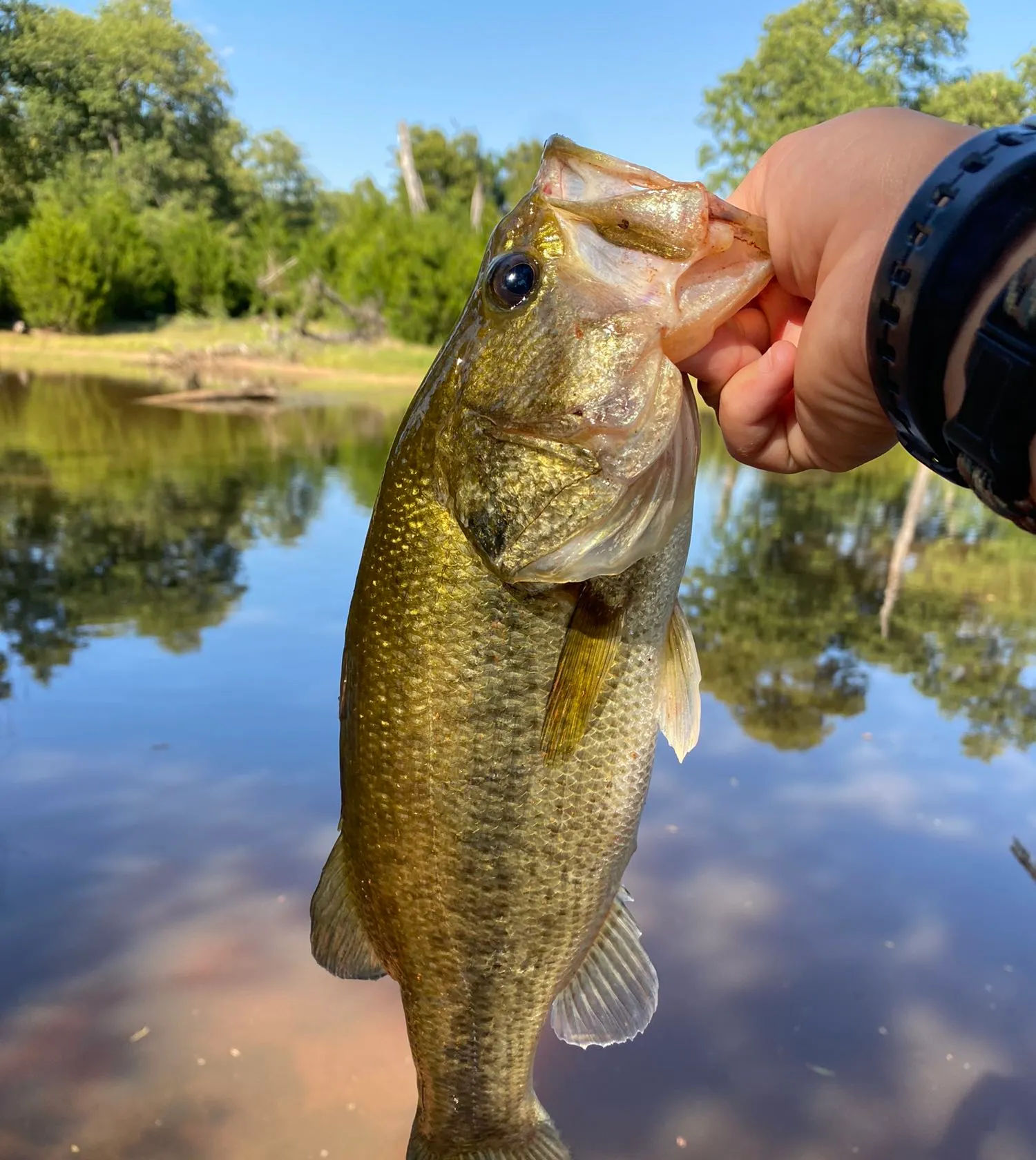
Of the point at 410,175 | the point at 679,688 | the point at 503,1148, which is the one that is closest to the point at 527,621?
the point at 679,688

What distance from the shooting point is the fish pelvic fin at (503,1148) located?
1.93m

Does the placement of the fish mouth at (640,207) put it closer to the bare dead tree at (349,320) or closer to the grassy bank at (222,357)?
the grassy bank at (222,357)

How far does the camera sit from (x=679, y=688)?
1.84 meters

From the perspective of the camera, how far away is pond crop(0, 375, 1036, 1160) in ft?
10.5

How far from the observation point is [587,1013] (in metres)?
1.94

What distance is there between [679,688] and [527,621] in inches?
14.5

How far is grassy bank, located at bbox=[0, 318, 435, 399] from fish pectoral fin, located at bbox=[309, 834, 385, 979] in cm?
2176

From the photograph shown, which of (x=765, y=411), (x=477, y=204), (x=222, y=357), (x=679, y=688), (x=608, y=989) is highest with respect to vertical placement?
(x=477, y=204)

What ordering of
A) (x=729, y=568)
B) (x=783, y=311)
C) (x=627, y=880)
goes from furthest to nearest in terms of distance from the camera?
(x=729, y=568) → (x=627, y=880) → (x=783, y=311)

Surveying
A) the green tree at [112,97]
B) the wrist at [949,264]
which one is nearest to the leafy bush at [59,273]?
the green tree at [112,97]

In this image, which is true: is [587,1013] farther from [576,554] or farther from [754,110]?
[754,110]

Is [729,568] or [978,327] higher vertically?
[978,327]

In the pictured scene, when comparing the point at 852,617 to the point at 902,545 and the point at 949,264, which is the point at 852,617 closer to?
the point at 902,545

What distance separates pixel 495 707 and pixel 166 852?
3.32 metres
